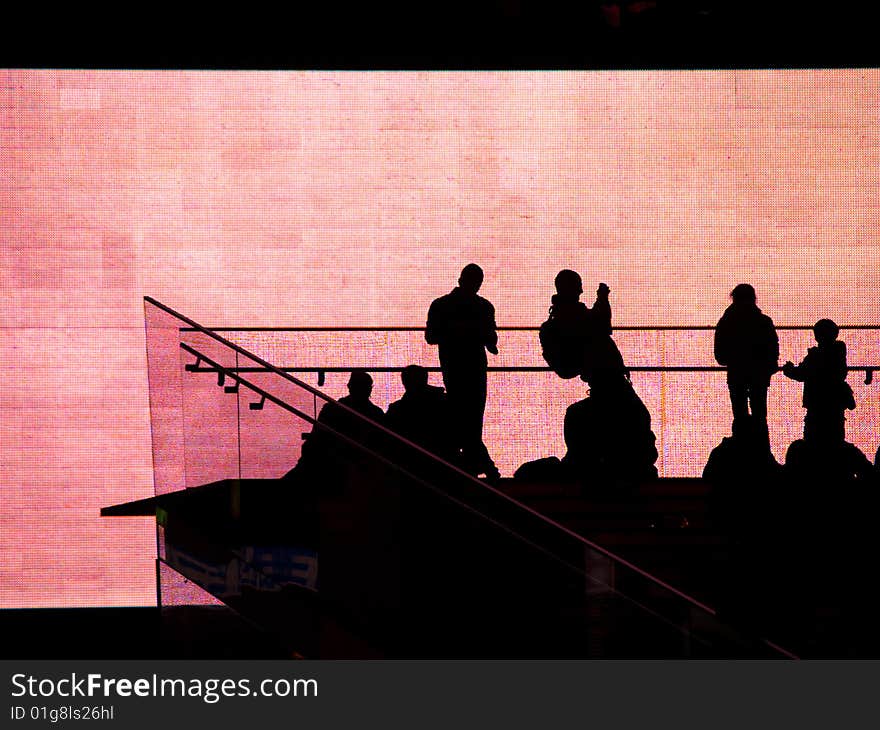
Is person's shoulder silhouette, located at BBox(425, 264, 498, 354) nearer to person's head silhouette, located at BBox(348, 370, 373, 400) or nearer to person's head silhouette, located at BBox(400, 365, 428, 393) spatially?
person's head silhouette, located at BBox(400, 365, 428, 393)

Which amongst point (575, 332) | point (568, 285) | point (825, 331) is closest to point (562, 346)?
point (575, 332)

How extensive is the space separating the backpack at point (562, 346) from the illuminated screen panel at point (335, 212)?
8.30ft

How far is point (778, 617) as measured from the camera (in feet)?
17.5

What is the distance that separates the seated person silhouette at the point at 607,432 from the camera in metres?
6.70

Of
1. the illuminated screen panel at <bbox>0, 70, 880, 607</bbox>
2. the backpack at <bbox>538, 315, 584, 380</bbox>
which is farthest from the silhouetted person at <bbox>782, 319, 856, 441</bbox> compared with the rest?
the illuminated screen panel at <bbox>0, 70, 880, 607</bbox>

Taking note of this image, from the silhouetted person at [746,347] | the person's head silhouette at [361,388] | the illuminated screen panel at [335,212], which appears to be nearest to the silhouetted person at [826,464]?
the silhouetted person at [746,347]

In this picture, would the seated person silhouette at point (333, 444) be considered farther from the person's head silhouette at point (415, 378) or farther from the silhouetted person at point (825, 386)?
the silhouetted person at point (825, 386)

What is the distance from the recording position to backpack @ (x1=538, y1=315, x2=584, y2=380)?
270 inches

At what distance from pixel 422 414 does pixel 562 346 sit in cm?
93

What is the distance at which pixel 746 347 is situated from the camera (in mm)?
6957
